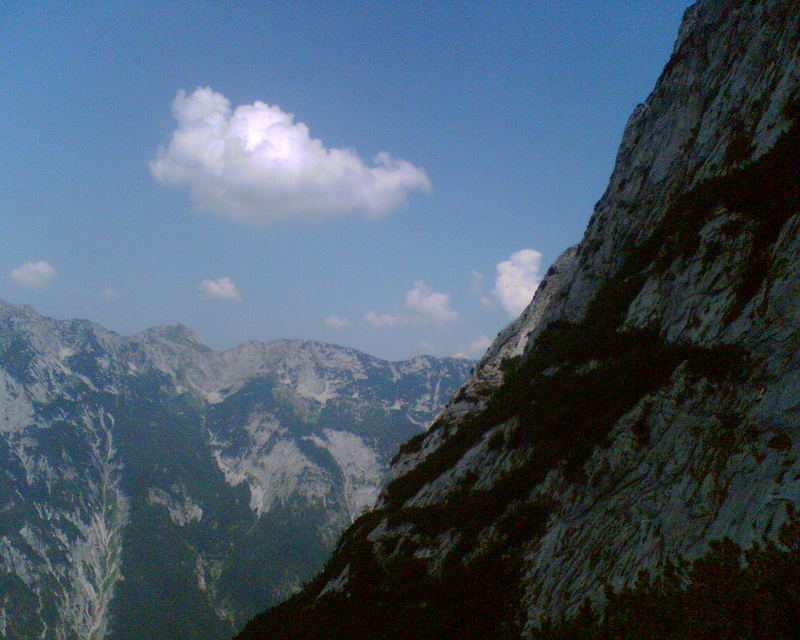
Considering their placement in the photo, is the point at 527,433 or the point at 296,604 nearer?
the point at 527,433

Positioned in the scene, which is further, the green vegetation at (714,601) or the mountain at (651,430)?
the mountain at (651,430)

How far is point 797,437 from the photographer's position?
1211 cm

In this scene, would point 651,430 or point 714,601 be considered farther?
point 651,430

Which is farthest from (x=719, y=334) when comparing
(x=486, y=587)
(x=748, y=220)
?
(x=486, y=587)

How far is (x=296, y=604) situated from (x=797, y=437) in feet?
115

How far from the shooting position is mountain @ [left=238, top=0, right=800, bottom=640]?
13.7m

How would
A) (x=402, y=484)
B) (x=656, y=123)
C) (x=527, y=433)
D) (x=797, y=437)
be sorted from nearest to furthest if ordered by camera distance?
1. (x=797, y=437)
2. (x=527, y=433)
3. (x=402, y=484)
4. (x=656, y=123)

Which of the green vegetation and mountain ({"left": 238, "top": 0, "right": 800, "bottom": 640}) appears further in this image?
mountain ({"left": 238, "top": 0, "right": 800, "bottom": 640})

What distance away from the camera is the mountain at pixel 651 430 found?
13.7 m

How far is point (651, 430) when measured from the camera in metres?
17.0

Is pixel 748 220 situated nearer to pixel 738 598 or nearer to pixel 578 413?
pixel 578 413

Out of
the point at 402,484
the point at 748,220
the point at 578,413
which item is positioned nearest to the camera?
the point at 748,220

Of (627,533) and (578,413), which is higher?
(578,413)

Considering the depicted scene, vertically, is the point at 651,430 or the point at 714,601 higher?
the point at 651,430
